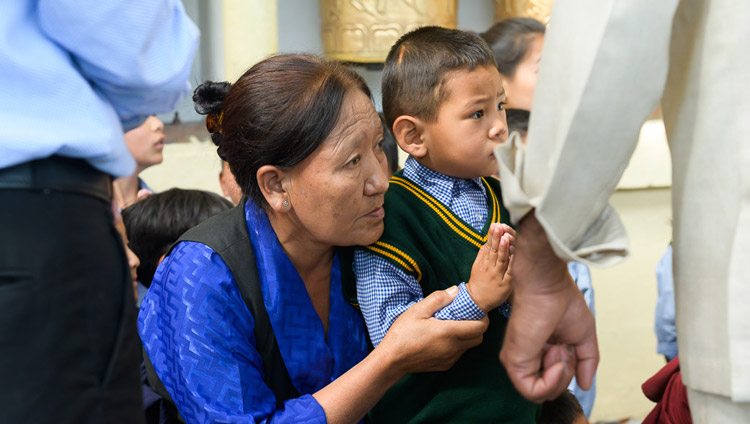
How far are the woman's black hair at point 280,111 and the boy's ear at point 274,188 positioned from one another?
25 millimetres

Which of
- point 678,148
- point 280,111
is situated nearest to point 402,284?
point 280,111

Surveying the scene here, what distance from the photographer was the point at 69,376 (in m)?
1.16

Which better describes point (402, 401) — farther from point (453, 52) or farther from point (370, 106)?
point (453, 52)

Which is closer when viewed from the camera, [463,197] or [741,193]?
[741,193]

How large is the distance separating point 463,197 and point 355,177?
325 mm

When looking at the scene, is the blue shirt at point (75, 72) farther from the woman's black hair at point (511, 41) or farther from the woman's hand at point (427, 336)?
the woman's black hair at point (511, 41)

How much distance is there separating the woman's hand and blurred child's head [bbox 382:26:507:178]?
1.22 ft

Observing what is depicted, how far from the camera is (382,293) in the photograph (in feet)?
6.20

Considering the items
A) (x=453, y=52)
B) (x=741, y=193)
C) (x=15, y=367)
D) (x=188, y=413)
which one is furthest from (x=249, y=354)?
(x=741, y=193)

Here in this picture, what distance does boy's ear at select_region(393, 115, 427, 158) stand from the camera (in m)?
2.09

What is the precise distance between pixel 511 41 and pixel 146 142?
1.63 m

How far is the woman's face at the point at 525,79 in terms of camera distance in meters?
3.56

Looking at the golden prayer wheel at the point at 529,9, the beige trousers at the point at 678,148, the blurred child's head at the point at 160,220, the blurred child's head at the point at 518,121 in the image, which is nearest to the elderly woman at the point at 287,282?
the beige trousers at the point at 678,148

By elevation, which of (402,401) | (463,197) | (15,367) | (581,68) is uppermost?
(581,68)
